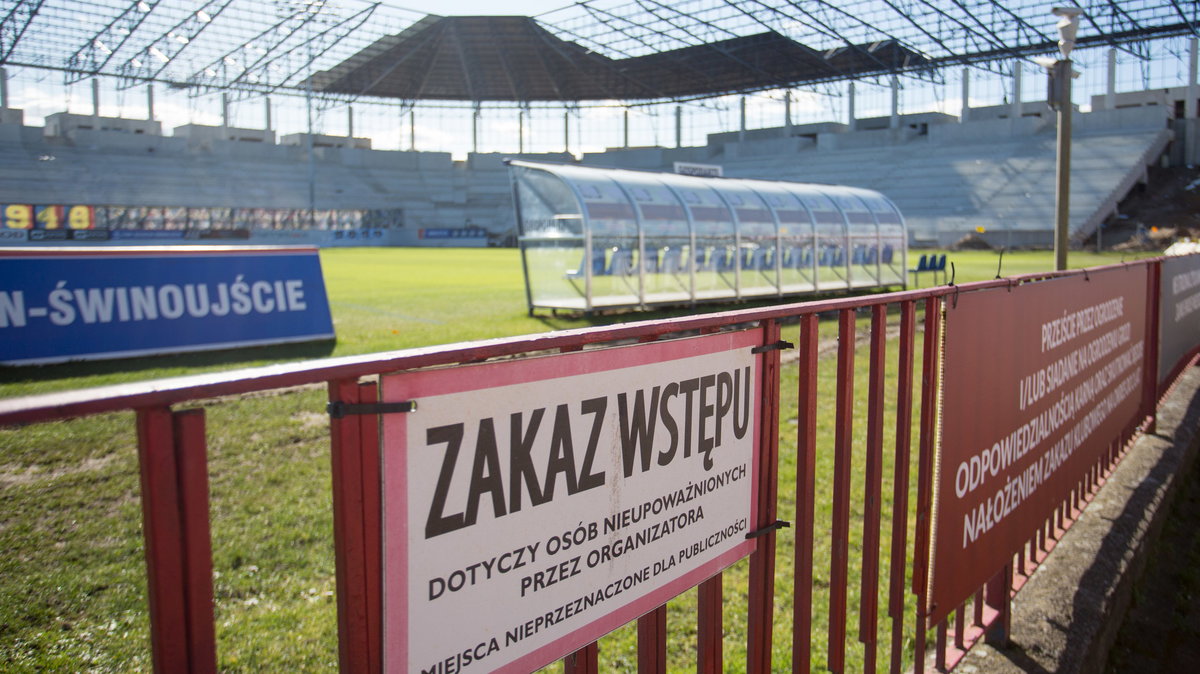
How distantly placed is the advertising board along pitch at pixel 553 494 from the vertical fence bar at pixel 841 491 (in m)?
0.49

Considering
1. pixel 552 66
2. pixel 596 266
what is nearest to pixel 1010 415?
pixel 596 266

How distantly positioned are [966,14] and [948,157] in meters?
9.81

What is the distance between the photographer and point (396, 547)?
4.90ft

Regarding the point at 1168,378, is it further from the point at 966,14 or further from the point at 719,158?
the point at 719,158

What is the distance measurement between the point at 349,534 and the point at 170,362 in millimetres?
9365

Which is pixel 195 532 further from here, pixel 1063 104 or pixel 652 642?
pixel 1063 104

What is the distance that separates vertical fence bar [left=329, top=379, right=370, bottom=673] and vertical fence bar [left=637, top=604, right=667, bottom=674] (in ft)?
2.80

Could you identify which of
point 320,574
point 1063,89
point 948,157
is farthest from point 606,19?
point 320,574

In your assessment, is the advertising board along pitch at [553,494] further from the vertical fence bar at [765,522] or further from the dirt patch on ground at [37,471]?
the dirt patch on ground at [37,471]

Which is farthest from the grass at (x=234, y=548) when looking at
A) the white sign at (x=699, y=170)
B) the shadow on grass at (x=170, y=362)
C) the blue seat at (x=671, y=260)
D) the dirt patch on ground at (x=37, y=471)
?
the white sign at (x=699, y=170)

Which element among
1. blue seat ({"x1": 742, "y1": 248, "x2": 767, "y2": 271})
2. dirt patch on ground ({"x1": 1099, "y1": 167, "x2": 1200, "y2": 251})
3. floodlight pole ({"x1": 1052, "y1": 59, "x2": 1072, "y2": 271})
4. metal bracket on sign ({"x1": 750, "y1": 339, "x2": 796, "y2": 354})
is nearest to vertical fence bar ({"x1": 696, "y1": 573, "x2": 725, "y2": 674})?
metal bracket on sign ({"x1": 750, "y1": 339, "x2": 796, "y2": 354})

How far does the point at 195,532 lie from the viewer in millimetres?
1242

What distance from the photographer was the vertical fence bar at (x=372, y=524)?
4.71 ft

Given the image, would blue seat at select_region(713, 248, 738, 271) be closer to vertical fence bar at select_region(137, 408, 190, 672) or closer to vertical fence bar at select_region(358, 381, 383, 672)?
vertical fence bar at select_region(358, 381, 383, 672)
